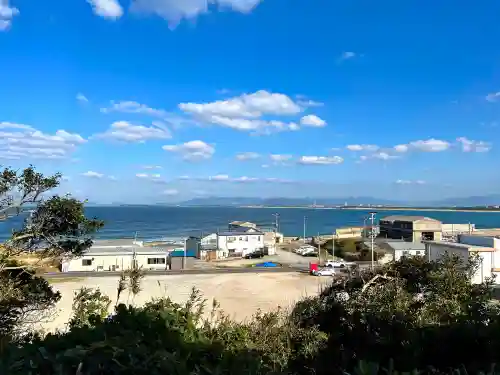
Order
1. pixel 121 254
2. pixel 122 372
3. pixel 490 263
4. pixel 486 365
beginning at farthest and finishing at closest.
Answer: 1. pixel 121 254
2. pixel 490 263
3. pixel 486 365
4. pixel 122 372

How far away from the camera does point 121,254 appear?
116ft

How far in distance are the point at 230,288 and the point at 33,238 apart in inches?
715

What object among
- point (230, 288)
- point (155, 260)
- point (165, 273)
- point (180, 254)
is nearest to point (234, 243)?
point (180, 254)

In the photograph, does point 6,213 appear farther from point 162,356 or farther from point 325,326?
point 162,356

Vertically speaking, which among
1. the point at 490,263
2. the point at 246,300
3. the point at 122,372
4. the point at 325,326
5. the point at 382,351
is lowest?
the point at 246,300

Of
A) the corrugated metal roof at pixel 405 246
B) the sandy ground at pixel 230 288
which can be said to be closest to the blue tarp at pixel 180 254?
the sandy ground at pixel 230 288

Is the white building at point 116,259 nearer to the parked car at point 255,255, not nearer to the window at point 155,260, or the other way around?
the window at point 155,260

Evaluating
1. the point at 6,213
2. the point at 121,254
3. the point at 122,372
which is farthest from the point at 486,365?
the point at 121,254

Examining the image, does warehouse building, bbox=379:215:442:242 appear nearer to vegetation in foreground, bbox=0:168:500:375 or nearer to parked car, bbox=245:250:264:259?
parked car, bbox=245:250:264:259

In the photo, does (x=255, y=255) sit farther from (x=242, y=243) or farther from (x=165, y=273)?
(x=165, y=273)

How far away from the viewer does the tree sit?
885cm

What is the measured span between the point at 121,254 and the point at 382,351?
35.4 m

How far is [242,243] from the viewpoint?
1847 inches

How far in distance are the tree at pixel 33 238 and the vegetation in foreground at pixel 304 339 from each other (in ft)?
11.7
